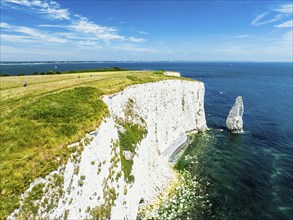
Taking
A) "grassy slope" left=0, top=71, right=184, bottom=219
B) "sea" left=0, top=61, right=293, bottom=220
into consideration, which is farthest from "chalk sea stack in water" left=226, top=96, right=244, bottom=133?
"grassy slope" left=0, top=71, right=184, bottom=219

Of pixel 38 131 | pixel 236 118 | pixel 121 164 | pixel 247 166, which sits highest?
pixel 38 131

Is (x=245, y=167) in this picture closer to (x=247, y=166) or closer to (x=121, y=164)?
(x=247, y=166)

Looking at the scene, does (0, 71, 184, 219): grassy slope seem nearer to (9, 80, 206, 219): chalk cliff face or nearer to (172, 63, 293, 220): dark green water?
(9, 80, 206, 219): chalk cliff face

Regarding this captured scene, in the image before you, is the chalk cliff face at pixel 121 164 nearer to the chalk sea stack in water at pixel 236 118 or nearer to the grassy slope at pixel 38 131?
the grassy slope at pixel 38 131

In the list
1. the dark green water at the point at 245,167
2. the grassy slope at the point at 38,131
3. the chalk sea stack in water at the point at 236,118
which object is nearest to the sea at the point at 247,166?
the dark green water at the point at 245,167

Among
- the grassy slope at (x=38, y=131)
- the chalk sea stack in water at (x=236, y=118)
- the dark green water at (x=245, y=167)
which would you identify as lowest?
the dark green water at (x=245, y=167)

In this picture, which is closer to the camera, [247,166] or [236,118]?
[247,166]

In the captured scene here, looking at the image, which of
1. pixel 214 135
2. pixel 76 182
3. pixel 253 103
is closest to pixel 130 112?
pixel 76 182

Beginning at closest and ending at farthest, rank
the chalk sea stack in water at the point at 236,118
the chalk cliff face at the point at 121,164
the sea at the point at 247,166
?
the chalk cliff face at the point at 121,164 < the sea at the point at 247,166 < the chalk sea stack in water at the point at 236,118

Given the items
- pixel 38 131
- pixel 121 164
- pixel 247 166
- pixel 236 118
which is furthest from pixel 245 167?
pixel 38 131
